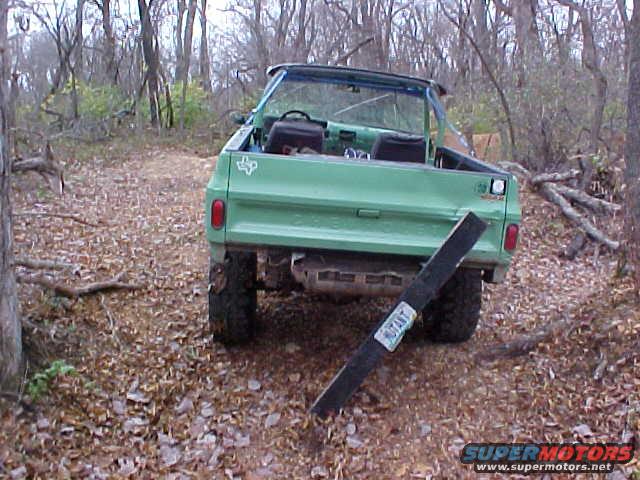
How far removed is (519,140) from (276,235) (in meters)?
7.37

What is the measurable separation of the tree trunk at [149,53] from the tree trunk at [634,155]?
12002 millimetres

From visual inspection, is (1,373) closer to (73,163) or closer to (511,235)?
(511,235)

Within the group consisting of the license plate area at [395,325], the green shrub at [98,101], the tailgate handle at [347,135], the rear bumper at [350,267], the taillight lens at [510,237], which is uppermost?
the green shrub at [98,101]

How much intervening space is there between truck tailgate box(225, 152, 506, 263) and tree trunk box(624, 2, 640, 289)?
90 cm

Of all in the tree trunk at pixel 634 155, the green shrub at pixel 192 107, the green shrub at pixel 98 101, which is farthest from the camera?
the green shrub at pixel 192 107

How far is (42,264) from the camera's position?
5.00 metres

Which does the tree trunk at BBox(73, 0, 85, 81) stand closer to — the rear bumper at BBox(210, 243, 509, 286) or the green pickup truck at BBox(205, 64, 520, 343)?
the green pickup truck at BBox(205, 64, 520, 343)

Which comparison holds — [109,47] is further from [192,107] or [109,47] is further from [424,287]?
[424,287]

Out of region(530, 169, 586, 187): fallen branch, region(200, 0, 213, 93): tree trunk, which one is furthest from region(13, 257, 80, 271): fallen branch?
region(200, 0, 213, 93): tree trunk

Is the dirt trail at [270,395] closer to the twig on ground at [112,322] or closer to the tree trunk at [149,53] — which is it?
the twig on ground at [112,322]

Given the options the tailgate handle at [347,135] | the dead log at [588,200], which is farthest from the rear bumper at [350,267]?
the dead log at [588,200]

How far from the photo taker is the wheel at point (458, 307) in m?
4.53

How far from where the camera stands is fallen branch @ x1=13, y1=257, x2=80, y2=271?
15.5ft

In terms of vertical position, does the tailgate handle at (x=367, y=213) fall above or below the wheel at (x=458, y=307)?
above
